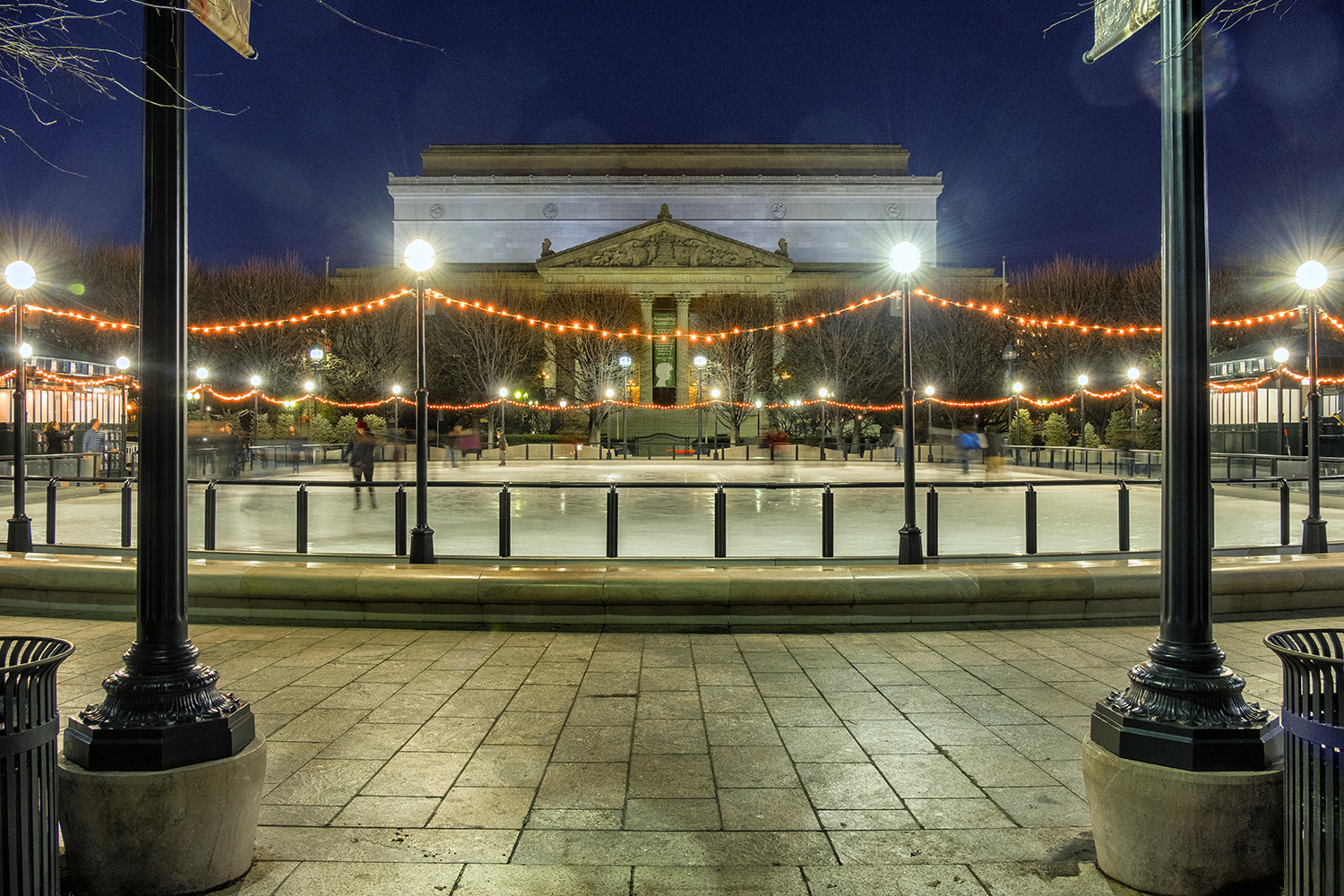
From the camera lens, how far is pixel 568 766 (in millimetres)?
4445

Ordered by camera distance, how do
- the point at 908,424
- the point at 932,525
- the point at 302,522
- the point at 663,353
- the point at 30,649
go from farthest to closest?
the point at 663,353
the point at 302,522
the point at 932,525
the point at 908,424
the point at 30,649

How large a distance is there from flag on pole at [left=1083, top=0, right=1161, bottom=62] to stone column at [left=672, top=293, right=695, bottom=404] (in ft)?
191

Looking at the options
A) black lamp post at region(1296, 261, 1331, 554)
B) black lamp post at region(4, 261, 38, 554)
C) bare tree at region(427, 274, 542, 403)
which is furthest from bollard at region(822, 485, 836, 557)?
bare tree at region(427, 274, 542, 403)

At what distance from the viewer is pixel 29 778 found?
2.73 metres

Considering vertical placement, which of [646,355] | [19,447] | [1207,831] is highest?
[646,355]

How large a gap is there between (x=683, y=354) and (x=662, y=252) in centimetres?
793

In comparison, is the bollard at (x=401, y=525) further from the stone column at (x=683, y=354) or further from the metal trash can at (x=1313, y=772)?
the stone column at (x=683, y=354)

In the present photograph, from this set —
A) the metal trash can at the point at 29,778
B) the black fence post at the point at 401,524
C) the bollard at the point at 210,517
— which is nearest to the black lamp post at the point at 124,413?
the bollard at the point at 210,517

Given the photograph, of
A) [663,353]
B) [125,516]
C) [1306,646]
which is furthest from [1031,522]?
[663,353]

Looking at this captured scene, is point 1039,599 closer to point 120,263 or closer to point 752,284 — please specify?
point 120,263

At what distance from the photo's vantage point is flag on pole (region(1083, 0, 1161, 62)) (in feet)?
11.9

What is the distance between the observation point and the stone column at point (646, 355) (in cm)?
6300

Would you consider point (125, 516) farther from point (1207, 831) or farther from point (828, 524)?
point (1207, 831)

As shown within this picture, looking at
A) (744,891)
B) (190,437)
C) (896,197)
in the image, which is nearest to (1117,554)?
(744,891)
